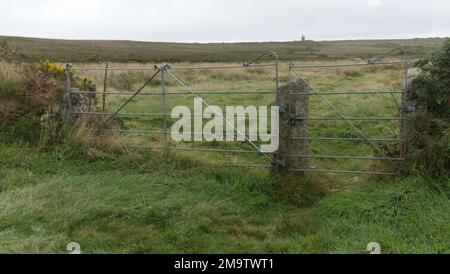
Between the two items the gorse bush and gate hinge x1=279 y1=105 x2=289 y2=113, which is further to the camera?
the gorse bush

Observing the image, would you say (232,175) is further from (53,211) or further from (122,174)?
(53,211)

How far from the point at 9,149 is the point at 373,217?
653 cm

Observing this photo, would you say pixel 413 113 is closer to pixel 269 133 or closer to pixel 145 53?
pixel 269 133

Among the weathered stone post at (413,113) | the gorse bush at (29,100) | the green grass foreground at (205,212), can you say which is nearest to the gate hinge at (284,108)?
the green grass foreground at (205,212)

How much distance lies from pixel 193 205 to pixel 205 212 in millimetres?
281

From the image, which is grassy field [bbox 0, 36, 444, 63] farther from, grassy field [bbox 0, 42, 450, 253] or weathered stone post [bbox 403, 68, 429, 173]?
weathered stone post [bbox 403, 68, 429, 173]

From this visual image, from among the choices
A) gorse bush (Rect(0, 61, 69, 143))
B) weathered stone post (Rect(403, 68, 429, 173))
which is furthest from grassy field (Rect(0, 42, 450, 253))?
weathered stone post (Rect(403, 68, 429, 173))

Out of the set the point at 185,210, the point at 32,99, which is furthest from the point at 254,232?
the point at 32,99

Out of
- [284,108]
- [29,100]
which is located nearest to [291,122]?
[284,108]

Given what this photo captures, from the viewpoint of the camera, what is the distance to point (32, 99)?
880cm

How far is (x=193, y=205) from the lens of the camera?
599 centimetres

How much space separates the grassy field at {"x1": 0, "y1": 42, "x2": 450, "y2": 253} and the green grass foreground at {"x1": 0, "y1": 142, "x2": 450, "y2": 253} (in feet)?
0.05

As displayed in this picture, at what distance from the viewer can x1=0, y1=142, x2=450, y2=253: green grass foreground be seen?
16.1 ft
